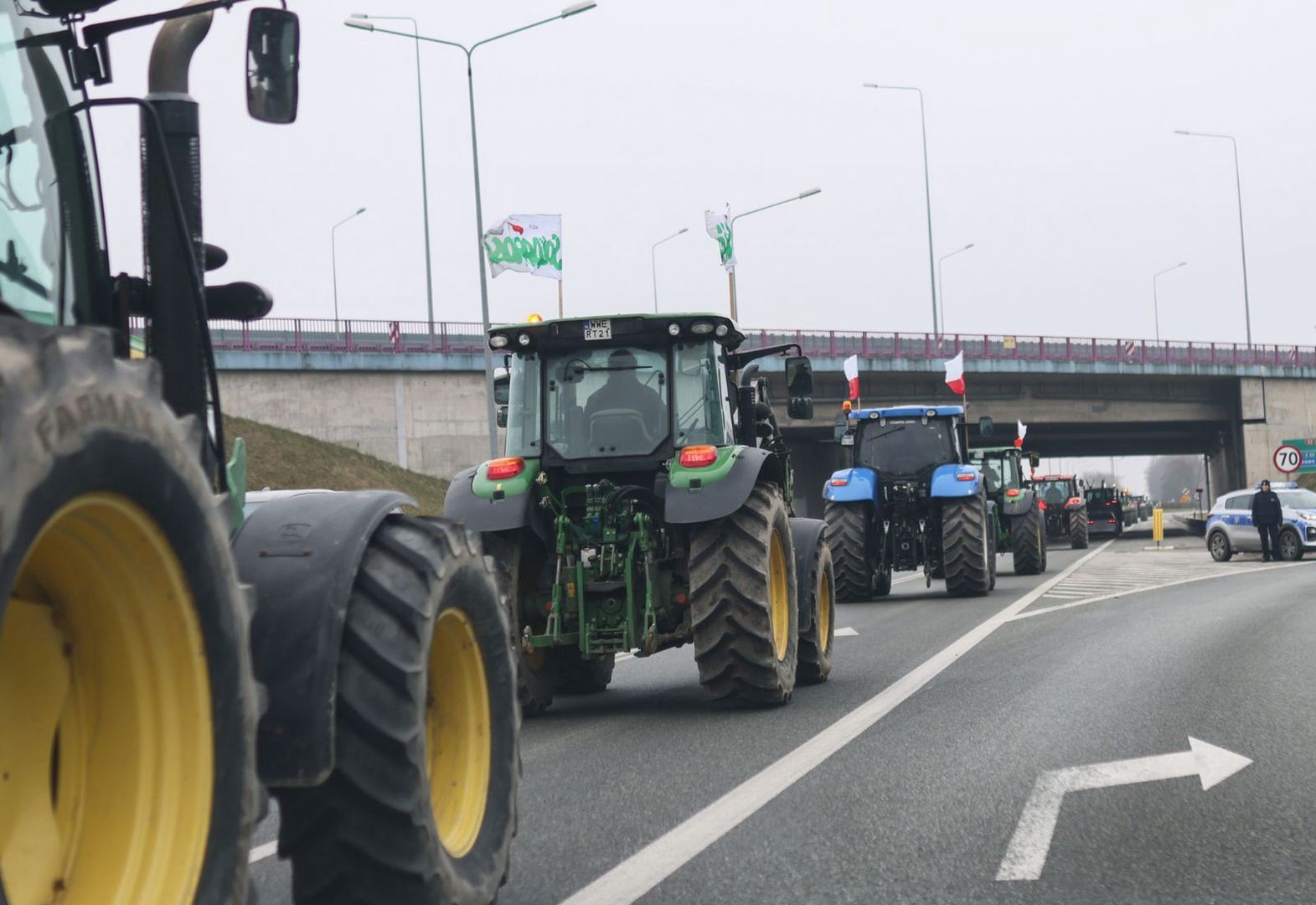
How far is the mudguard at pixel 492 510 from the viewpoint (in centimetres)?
967

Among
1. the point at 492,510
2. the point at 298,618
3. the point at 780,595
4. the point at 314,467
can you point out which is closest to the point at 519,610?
the point at 492,510

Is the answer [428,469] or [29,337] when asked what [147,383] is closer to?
[29,337]

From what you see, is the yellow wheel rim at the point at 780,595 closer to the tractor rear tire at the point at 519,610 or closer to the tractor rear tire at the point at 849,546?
the tractor rear tire at the point at 519,610

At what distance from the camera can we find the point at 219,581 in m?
2.96

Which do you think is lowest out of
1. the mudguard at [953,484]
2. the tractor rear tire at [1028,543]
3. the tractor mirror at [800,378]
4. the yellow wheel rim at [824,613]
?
the tractor rear tire at [1028,543]

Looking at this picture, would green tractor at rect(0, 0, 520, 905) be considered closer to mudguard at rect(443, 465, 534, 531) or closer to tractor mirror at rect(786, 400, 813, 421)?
mudguard at rect(443, 465, 534, 531)

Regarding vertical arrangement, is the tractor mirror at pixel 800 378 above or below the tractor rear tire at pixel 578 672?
above

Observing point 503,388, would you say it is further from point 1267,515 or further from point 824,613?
point 1267,515

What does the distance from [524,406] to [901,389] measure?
46.1m

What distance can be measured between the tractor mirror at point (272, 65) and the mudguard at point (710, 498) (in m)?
5.75

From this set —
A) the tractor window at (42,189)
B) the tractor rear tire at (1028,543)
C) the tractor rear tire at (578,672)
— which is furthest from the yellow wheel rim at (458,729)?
the tractor rear tire at (1028,543)

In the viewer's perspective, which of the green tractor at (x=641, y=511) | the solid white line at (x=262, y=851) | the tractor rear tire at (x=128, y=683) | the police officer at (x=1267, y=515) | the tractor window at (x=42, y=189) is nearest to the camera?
the tractor rear tire at (x=128, y=683)

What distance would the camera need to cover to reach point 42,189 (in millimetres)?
3316

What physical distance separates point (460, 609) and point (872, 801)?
248 cm
